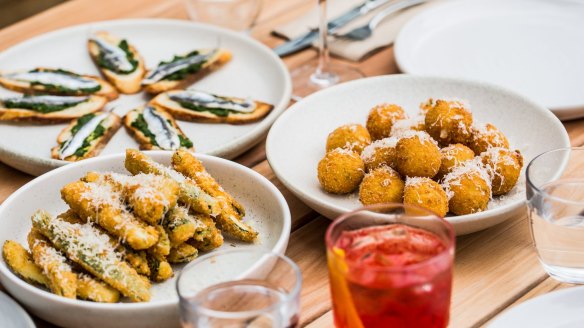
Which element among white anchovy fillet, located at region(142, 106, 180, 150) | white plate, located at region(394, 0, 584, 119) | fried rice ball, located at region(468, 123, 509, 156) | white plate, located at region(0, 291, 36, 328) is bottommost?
white plate, located at region(394, 0, 584, 119)

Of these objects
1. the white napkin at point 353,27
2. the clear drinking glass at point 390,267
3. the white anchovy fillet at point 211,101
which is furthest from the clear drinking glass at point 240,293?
the white napkin at point 353,27

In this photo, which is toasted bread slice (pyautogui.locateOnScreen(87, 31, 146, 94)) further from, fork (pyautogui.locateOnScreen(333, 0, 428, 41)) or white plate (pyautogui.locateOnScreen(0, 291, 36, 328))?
white plate (pyautogui.locateOnScreen(0, 291, 36, 328))

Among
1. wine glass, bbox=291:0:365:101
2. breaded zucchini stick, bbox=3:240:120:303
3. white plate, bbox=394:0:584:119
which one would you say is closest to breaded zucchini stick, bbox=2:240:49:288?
breaded zucchini stick, bbox=3:240:120:303

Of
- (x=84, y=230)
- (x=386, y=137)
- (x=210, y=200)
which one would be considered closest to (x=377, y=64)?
(x=386, y=137)

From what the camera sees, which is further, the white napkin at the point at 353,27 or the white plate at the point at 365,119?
the white napkin at the point at 353,27

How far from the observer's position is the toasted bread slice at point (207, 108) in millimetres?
2018

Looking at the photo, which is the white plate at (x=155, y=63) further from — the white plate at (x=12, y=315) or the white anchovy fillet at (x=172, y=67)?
the white plate at (x=12, y=315)

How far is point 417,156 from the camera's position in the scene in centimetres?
148

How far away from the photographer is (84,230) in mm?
1348

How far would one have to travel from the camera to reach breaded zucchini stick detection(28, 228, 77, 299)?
4.14 feet

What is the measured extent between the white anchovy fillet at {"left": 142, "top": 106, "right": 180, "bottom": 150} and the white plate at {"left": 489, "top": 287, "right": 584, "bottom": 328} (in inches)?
36.3

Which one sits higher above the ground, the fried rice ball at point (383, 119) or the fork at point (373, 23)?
the fried rice ball at point (383, 119)

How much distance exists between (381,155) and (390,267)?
0.54 metres

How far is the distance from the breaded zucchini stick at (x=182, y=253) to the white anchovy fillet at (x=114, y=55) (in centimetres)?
A: 102
